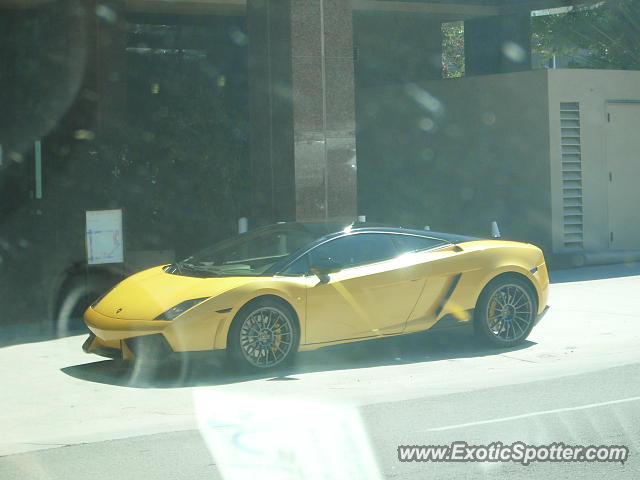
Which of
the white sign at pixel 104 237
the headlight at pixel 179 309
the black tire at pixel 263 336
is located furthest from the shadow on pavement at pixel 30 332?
the black tire at pixel 263 336

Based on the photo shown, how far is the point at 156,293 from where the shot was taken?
9352 mm

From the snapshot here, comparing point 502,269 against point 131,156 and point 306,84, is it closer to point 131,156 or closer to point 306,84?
point 306,84

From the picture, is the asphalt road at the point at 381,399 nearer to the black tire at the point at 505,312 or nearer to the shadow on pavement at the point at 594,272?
the black tire at the point at 505,312

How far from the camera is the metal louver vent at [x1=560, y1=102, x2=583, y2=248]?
18.0m

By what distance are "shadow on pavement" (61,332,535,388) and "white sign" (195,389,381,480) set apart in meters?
0.57

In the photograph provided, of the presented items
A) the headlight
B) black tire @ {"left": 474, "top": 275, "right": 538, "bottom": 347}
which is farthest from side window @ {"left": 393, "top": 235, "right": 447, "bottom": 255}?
the headlight

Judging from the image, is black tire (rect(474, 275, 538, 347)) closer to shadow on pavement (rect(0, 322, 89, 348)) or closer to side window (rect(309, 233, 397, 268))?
side window (rect(309, 233, 397, 268))

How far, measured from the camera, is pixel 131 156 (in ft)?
58.8

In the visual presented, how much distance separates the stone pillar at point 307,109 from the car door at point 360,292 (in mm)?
4725

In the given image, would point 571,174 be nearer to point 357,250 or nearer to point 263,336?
point 357,250

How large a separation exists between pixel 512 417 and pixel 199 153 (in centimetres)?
1196

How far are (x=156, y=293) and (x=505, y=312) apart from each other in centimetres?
355

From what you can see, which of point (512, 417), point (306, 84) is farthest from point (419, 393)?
point (306, 84)

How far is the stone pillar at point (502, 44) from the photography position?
2250cm
